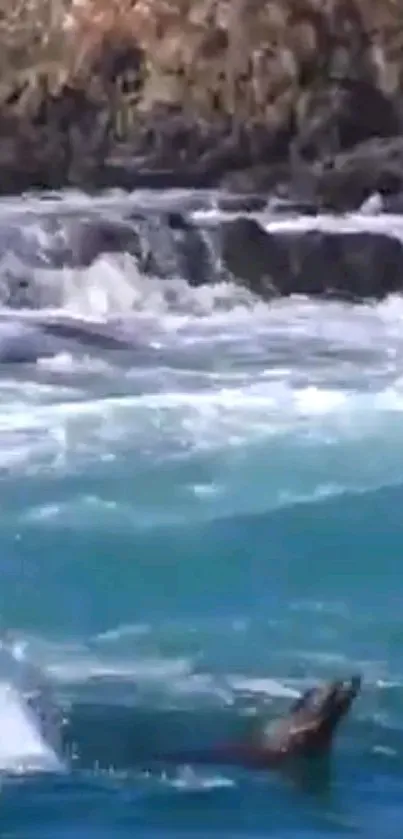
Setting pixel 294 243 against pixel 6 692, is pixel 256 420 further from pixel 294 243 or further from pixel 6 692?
pixel 6 692

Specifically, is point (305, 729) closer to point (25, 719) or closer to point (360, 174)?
point (25, 719)

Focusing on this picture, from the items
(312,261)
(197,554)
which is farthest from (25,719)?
(312,261)

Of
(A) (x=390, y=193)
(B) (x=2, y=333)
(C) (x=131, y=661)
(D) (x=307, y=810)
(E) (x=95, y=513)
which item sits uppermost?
(A) (x=390, y=193)

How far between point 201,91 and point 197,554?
1.45 ft

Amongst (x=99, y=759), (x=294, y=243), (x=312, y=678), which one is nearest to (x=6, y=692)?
(x=99, y=759)

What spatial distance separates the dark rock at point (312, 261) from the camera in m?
1.27

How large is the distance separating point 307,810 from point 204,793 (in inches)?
3.3

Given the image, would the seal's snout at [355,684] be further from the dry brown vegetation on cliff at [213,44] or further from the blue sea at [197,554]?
the dry brown vegetation on cliff at [213,44]

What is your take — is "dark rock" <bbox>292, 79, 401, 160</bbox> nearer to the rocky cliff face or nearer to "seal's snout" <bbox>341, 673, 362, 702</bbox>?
the rocky cliff face

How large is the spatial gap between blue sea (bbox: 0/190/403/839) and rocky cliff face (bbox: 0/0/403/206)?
0.06 m

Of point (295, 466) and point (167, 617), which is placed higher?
point (295, 466)

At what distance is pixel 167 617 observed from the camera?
116 cm

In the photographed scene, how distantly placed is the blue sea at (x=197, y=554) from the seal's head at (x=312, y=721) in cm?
1

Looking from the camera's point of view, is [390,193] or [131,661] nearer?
[131,661]
